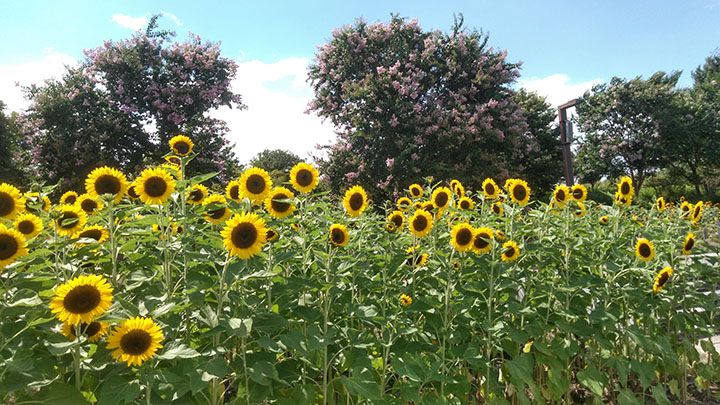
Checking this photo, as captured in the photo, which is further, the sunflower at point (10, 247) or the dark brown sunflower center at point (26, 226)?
the dark brown sunflower center at point (26, 226)

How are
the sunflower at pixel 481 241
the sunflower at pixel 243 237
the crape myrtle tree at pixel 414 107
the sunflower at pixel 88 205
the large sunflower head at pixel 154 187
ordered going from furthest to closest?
the crape myrtle tree at pixel 414 107 → the sunflower at pixel 481 241 → the sunflower at pixel 88 205 → the large sunflower head at pixel 154 187 → the sunflower at pixel 243 237

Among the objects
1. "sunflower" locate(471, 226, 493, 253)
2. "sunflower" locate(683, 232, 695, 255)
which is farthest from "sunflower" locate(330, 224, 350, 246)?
"sunflower" locate(683, 232, 695, 255)

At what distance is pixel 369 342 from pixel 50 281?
147cm

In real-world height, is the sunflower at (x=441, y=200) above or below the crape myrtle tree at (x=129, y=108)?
below

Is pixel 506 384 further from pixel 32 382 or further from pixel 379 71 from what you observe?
pixel 379 71

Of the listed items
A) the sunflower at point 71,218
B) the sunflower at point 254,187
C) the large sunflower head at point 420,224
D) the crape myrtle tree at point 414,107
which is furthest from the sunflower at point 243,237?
the crape myrtle tree at point 414,107

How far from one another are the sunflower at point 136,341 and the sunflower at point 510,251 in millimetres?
1786

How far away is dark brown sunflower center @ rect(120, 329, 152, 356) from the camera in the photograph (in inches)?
59.3

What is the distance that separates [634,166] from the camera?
28484 mm

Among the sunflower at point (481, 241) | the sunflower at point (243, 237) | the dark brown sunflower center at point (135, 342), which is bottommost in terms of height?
the dark brown sunflower center at point (135, 342)

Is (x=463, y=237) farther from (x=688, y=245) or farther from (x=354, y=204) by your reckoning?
(x=688, y=245)

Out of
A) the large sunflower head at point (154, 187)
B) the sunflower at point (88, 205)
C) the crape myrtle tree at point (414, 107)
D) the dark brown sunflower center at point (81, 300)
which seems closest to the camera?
the dark brown sunflower center at point (81, 300)

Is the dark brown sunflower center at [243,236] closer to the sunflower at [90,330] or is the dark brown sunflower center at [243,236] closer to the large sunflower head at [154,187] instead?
the large sunflower head at [154,187]

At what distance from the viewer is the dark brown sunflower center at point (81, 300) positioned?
148 centimetres
